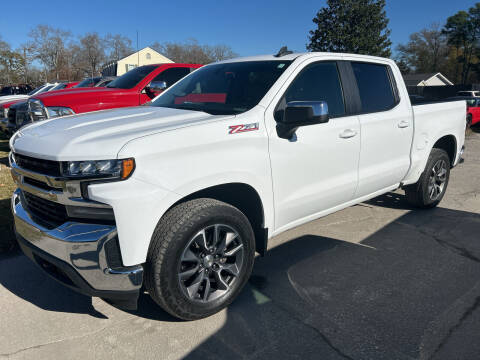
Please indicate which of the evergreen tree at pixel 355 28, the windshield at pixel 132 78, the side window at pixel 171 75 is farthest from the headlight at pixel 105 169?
the evergreen tree at pixel 355 28

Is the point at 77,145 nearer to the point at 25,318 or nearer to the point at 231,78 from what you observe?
the point at 25,318

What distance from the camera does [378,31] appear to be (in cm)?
4762

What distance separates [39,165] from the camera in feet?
8.38

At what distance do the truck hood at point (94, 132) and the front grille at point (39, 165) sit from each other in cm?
4

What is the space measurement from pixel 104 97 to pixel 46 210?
15.9ft

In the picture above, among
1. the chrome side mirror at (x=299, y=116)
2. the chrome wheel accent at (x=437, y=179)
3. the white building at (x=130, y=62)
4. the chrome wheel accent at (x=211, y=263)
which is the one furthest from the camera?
the white building at (x=130, y=62)

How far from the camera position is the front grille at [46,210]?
2477mm

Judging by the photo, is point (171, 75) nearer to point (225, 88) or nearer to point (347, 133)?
point (225, 88)

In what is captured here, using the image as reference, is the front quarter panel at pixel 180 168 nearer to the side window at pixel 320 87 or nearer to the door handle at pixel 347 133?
the side window at pixel 320 87

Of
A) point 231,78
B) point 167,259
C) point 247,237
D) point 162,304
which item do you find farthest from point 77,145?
point 231,78

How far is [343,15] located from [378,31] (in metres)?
4.61

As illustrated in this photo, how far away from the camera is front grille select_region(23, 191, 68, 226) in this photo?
2.48 meters

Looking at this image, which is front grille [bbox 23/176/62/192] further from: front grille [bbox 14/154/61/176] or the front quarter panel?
the front quarter panel

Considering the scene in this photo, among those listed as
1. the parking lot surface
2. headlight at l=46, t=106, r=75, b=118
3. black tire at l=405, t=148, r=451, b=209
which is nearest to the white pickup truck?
the parking lot surface
